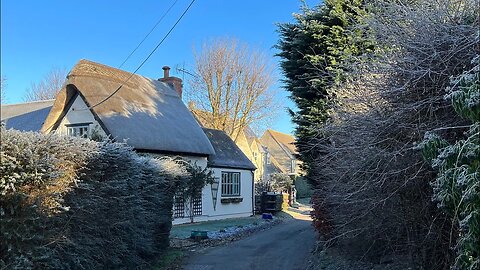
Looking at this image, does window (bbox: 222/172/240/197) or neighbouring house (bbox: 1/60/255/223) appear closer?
neighbouring house (bbox: 1/60/255/223)

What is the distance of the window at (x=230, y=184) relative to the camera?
22734mm

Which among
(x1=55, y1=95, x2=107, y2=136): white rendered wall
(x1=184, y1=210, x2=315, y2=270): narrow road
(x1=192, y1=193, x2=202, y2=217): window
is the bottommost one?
(x1=184, y1=210, x2=315, y2=270): narrow road

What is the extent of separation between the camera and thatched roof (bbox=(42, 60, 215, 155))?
55.8 ft

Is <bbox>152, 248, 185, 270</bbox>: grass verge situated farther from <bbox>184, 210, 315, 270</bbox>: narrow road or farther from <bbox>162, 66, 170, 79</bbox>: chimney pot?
<bbox>162, 66, 170, 79</bbox>: chimney pot

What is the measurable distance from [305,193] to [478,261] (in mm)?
40063

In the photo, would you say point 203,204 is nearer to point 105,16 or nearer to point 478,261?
point 105,16

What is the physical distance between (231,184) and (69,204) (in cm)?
1752

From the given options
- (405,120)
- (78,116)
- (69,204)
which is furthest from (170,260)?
(78,116)

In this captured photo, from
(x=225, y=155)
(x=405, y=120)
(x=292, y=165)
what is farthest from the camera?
(x=292, y=165)

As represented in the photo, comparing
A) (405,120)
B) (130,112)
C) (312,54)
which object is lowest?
(405,120)

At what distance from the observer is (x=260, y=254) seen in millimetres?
11453

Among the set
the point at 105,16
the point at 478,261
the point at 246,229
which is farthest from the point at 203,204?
the point at 478,261

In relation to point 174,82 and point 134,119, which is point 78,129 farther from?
point 174,82

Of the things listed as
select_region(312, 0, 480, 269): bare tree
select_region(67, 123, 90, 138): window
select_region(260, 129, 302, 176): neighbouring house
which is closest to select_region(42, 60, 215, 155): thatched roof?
select_region(67, 123, 90, 138): window
